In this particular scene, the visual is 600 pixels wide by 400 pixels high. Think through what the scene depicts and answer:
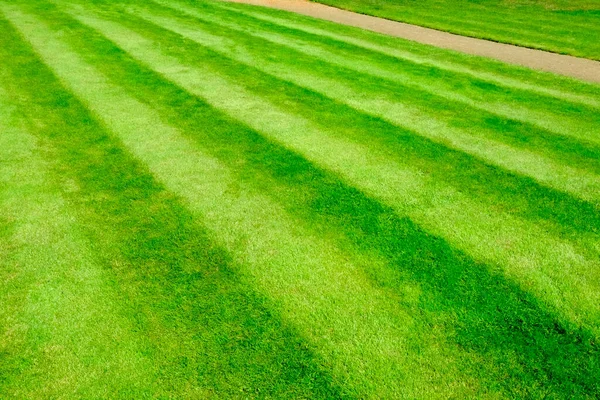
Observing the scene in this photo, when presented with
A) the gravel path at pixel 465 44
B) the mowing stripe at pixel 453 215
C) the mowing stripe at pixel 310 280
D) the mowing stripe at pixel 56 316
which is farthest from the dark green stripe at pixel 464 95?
the mowing stripe at pixel 56 316

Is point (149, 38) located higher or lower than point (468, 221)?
→ higher

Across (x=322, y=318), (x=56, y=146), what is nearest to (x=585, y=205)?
(x=322, y=318)

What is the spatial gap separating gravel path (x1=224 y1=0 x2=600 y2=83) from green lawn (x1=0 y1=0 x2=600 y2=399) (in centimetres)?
248

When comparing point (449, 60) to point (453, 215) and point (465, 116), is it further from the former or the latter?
point (453, 215)

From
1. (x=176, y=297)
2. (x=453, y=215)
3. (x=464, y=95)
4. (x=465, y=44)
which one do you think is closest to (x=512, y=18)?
(x=465, y=44)

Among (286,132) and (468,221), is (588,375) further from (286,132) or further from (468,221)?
(286,132)

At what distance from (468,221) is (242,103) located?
14.6ft

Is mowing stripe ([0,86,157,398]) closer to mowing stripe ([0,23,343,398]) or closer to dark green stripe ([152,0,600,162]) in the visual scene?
mowing stripe ([0,23,343,398])

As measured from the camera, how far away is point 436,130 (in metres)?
7.01

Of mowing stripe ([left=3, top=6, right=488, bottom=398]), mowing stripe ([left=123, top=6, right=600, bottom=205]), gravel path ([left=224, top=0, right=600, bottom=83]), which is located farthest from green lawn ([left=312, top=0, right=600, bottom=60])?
mowing stripe ([left=3, top=6, right=488, bottom=398])

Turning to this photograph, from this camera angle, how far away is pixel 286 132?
22.2 ft

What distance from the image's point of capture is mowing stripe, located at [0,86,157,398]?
10.2ft

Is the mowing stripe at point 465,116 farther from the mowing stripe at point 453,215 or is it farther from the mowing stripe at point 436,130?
the mowing stripe at point 453,215

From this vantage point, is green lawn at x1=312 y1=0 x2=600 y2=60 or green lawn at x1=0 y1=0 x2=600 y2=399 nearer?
green lawn at x1=0 y1=0 x2=600 y2=399
